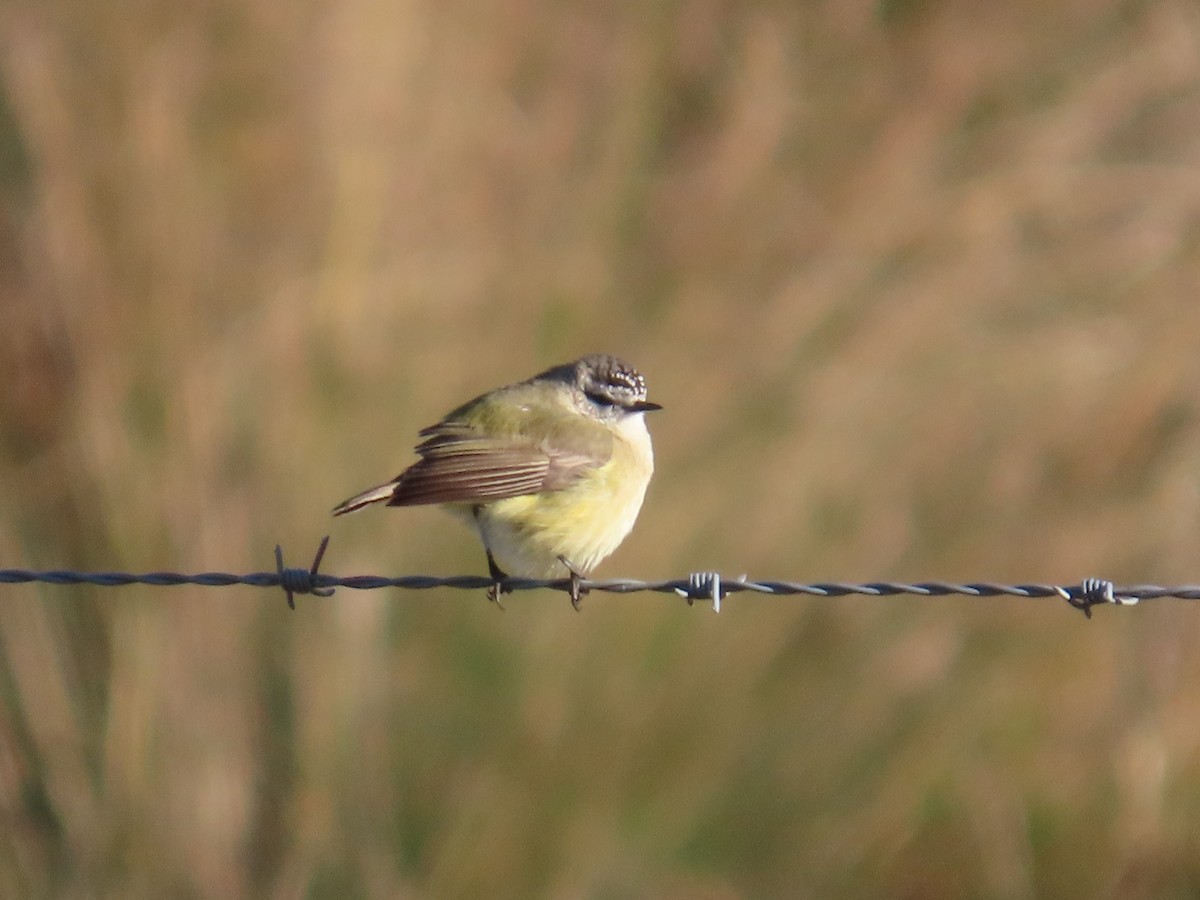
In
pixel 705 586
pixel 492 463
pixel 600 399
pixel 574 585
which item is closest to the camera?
pixel 705 586

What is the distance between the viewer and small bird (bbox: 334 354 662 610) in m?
5.16

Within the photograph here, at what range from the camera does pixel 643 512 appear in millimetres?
6871

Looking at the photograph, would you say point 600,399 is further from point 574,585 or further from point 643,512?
point 574,585

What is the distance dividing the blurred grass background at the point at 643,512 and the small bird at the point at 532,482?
3.43 feet

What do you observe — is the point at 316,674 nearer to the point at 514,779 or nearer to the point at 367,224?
the point at 514,779

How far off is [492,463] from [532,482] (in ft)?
0.46

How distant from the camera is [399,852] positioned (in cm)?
635

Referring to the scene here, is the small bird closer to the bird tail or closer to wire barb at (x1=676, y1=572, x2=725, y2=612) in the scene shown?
the bird tail

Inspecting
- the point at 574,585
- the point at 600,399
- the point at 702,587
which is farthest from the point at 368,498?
the point at 600,399

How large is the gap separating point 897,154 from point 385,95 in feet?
7.46

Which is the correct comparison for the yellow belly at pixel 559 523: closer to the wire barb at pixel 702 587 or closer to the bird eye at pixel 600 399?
the bird eye at pixel 600 399

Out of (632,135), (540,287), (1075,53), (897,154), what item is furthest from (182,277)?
(1075,53)

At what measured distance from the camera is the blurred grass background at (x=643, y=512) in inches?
248

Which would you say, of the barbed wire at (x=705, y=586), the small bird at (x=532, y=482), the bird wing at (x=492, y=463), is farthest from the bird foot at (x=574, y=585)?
the barbed wire at (x=705, y=586)
